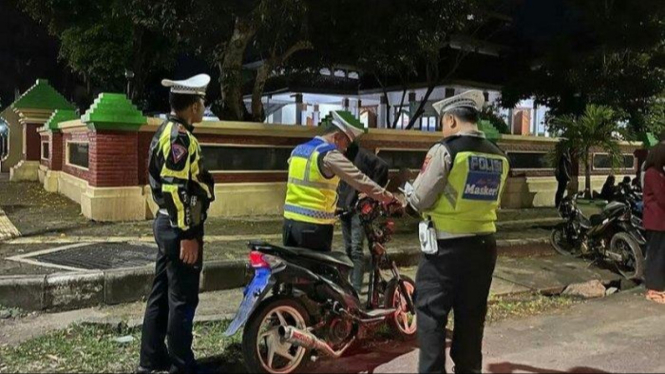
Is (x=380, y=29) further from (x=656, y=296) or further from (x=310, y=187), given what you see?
(x=310, y=187)

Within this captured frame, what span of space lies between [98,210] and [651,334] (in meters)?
8.07

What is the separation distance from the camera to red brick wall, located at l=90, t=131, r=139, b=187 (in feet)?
33.0

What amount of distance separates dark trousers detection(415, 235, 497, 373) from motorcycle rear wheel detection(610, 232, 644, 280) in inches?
209

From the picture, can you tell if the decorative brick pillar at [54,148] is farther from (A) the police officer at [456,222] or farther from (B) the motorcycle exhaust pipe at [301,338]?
(A) the police officer at [456,222]

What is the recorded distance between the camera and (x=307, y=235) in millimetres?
4570

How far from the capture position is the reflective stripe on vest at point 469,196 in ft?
11.8

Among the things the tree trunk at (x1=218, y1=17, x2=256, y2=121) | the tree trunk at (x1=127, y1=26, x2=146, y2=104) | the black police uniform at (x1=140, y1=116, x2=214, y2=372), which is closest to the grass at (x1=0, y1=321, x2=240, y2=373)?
the black police uniform at (x1=140, y1=116, x2=214, y2=372)

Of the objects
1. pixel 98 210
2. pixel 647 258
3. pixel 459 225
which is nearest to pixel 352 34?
pixel 98 210

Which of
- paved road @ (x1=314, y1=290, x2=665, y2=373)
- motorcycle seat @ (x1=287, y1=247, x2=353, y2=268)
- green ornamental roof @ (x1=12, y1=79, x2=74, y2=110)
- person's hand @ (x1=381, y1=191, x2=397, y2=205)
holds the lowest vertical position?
paved road @ (x1=314, y1=290, x2=665, y2=373)

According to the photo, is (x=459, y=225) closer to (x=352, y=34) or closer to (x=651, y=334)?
(x=651, y=334)

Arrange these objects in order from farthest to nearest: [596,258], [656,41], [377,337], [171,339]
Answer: [656,41] < [596,258] < [377,337] < [171,339]

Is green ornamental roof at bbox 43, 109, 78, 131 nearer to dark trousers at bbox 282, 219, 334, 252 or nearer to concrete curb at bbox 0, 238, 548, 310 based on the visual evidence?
concrete curb at bbox 0, 238, 548, 310

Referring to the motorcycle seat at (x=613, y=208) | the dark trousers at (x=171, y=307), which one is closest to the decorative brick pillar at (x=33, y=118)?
the motorcycle seat at (x=613, y=208)

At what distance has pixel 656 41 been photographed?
1508cm
